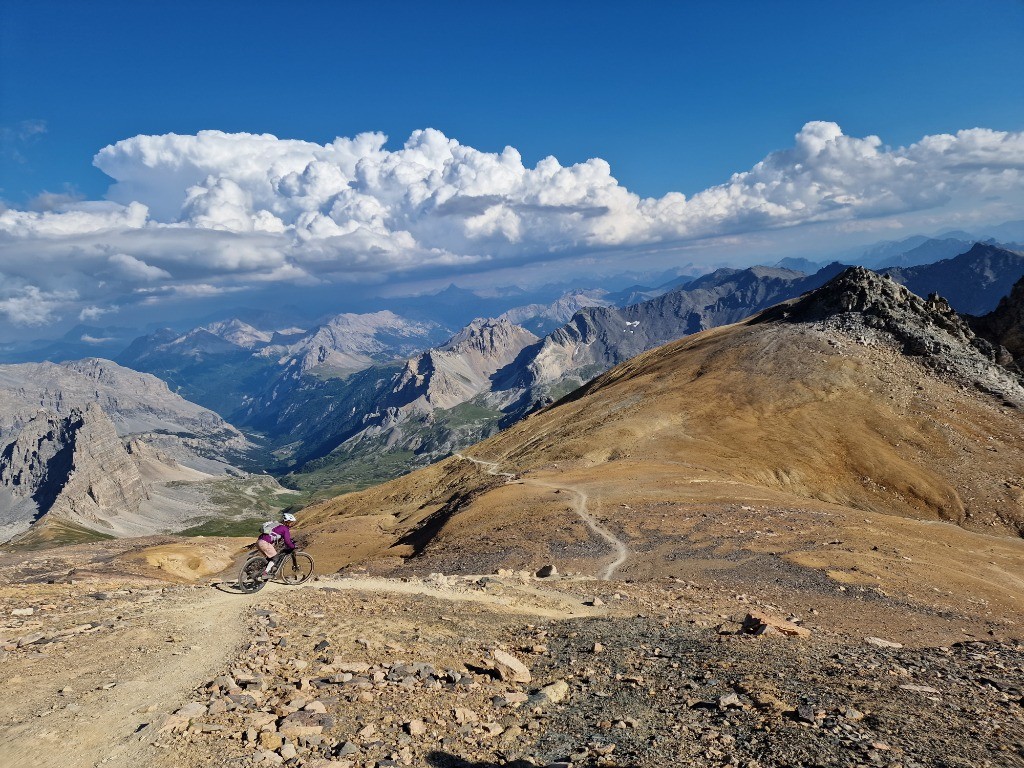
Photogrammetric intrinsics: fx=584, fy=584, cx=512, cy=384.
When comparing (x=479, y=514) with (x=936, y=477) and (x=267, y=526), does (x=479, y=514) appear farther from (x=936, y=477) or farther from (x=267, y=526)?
(x=936, y=477)

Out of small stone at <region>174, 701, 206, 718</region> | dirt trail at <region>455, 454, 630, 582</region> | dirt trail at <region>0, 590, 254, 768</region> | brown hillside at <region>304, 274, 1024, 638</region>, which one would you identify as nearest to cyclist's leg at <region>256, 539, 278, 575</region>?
dirt trail at <region>0, 590, 254, 768</region>

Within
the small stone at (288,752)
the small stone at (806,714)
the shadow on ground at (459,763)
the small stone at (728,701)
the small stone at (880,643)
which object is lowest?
the small stone at (880,643)

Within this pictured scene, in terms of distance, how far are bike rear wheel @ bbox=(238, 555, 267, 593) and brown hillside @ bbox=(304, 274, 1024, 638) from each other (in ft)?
45.5

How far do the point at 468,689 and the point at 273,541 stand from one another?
44.8 feet

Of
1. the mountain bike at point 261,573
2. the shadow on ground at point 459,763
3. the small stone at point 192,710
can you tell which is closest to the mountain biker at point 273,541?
the mountain bike at point 261,573

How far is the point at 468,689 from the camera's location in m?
14.0

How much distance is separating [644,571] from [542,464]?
113 ft

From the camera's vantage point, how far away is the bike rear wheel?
2338 cm

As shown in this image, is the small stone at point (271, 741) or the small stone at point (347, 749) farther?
the small stone at point (271, 741)

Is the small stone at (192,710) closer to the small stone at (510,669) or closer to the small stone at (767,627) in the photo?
the small stone at (510,669)

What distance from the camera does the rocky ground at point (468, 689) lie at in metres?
11.2

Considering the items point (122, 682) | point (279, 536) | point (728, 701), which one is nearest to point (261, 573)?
point (279, 536)

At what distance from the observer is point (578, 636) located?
19.0 metres

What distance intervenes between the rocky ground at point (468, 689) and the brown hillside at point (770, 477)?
12676mm
